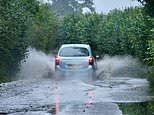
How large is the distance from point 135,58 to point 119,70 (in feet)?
6.81

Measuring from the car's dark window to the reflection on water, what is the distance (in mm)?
10045

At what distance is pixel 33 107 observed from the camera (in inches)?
486

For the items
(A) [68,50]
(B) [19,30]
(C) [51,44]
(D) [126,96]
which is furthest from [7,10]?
(C) [51,44]

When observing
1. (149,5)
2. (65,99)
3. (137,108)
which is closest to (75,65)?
(149,5)

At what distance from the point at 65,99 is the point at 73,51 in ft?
30.2

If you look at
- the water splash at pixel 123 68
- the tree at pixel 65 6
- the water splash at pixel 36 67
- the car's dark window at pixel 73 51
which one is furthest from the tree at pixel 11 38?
the tree at pixel 65 6

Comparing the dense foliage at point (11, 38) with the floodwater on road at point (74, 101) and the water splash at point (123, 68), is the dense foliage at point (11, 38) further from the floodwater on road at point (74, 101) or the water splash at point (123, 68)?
the water splash at point (123, 68)

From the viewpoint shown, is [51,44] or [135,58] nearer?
[135,58]

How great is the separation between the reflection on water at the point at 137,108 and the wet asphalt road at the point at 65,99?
0.63 ft

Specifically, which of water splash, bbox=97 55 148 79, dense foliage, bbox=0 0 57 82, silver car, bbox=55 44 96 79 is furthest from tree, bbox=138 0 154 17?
water splash, bbox=97 55 148 79

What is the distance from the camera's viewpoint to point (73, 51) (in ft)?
75.9

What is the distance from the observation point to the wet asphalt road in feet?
38.1

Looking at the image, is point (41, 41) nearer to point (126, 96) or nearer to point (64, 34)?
point (64, 34)

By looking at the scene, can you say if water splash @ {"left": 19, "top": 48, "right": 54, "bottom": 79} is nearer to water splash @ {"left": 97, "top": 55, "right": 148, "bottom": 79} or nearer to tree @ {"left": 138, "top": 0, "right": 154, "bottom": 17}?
water splash @ {"left": 97, "top": 55, "right": 148, "bottom": 79}
